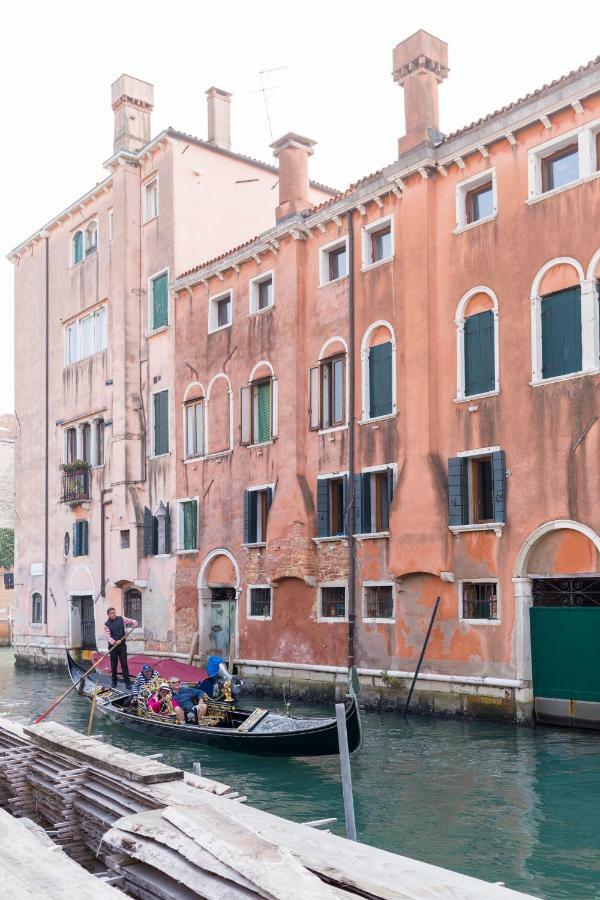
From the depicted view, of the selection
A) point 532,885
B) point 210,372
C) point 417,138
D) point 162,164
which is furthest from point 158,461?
point 532,885

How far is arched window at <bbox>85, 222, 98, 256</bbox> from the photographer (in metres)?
27.3

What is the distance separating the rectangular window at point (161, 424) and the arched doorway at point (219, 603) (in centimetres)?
344

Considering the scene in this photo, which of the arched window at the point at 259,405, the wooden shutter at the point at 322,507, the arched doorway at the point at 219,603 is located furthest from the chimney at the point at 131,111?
the wooden shutter at the point at 322,507

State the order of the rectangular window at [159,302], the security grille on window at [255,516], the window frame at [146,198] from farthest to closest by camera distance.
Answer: the window frame at [146,198] < the rectangular window at [159,302] < the security grille on window at [255,516]

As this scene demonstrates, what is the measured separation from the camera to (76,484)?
26.6m

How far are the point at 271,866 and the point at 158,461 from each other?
1952cm

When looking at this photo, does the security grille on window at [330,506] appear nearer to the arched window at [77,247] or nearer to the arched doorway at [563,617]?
the arched doorway at [563,617]

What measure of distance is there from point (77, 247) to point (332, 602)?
587 inches

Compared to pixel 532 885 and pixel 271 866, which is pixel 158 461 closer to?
pixel 532 885

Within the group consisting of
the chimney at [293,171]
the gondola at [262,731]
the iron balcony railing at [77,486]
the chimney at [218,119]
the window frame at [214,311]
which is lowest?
the gondola at [262,731]

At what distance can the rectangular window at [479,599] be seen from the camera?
604 inches

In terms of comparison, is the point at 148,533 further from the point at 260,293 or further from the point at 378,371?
the point at 378,371

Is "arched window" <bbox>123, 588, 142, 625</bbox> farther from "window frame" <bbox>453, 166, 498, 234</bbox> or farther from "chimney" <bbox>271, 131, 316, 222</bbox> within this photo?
"window frame" <bbox>453, 166, 498, 234</bbox>

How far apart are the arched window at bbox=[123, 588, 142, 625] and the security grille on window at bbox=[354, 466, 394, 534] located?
8.77 m
